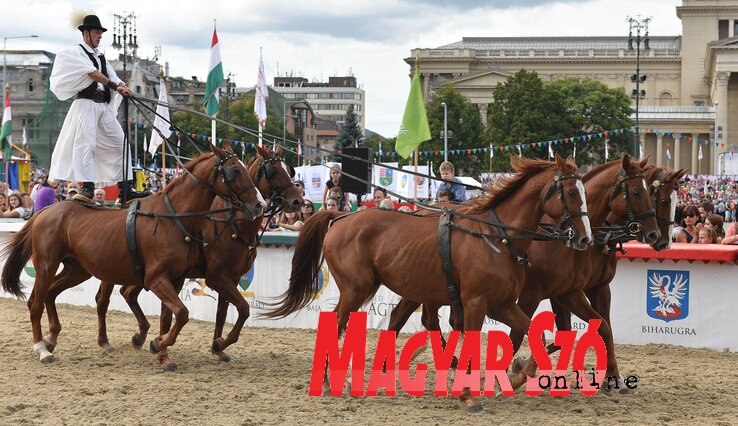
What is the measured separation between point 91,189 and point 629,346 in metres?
7.13

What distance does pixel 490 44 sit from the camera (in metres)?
158

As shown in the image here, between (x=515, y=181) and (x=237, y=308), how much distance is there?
3856 mm

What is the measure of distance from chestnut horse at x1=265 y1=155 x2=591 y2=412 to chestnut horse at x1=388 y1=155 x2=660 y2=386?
80 centimetres

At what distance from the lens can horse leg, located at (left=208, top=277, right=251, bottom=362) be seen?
11.9 m

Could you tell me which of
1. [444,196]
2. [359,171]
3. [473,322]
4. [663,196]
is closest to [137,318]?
[444,196]

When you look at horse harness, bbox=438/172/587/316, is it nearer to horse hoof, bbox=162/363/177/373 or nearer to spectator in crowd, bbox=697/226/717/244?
horse hoof, bbox=162/363/177/373

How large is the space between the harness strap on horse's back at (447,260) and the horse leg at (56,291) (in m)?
4.91

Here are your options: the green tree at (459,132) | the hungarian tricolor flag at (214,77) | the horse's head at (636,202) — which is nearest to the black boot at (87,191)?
the horse's head at (636,202)

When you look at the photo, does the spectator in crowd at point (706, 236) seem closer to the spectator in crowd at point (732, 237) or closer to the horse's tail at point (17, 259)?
the spectator in crowd at point (732, 237)

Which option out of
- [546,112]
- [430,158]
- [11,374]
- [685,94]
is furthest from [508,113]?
[11,374]

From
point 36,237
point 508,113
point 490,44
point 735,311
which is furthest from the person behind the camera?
point 490,44

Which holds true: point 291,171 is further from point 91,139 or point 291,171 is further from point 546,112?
point 546,112

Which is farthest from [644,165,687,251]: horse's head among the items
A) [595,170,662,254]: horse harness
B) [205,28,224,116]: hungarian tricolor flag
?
[205,28,224,116]: hungarian tricolor flag

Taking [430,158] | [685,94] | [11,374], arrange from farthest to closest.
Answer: [685,94] → [430,158] → [11,374]
